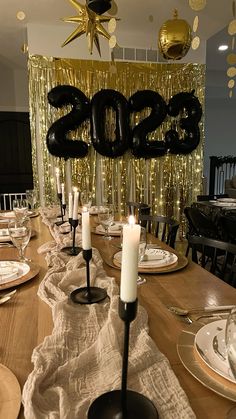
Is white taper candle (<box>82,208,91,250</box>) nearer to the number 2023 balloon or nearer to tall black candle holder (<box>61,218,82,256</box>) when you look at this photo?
tall black candle holder (<box>61,218,82,256</box>)

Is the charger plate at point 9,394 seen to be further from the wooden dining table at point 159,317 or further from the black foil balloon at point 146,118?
the black foil balloon at point 146,118

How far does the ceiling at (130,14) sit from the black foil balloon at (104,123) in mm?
870

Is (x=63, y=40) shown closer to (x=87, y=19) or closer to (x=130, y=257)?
(x=87, y=19)

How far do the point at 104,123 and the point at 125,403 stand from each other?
3.73m

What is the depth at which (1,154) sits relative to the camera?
5.82 m

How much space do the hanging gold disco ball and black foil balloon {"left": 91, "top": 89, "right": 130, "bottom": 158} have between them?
141 cm

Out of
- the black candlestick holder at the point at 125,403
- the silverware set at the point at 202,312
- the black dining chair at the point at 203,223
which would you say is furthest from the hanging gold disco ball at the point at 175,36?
the black candlestick holder at the point at 125,403

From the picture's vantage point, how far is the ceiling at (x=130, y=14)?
3.31 meters

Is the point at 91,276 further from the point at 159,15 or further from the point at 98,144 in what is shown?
the point at 159,15

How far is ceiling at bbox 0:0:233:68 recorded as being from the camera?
331cm

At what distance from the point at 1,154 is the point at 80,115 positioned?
2.62m

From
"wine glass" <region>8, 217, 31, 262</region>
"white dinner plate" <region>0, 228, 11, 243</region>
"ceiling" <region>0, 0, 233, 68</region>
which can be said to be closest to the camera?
"wine glass" <region>8, 217, 31, 262</region>

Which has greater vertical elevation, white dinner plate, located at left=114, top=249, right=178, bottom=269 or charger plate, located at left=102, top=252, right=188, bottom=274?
white dinner plate, located at left=114, top=249, right=178, bottom=269

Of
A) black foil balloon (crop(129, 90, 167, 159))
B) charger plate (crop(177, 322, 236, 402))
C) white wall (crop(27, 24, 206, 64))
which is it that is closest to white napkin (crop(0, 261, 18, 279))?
charger plate (crop(177, 322, 236, 402))
